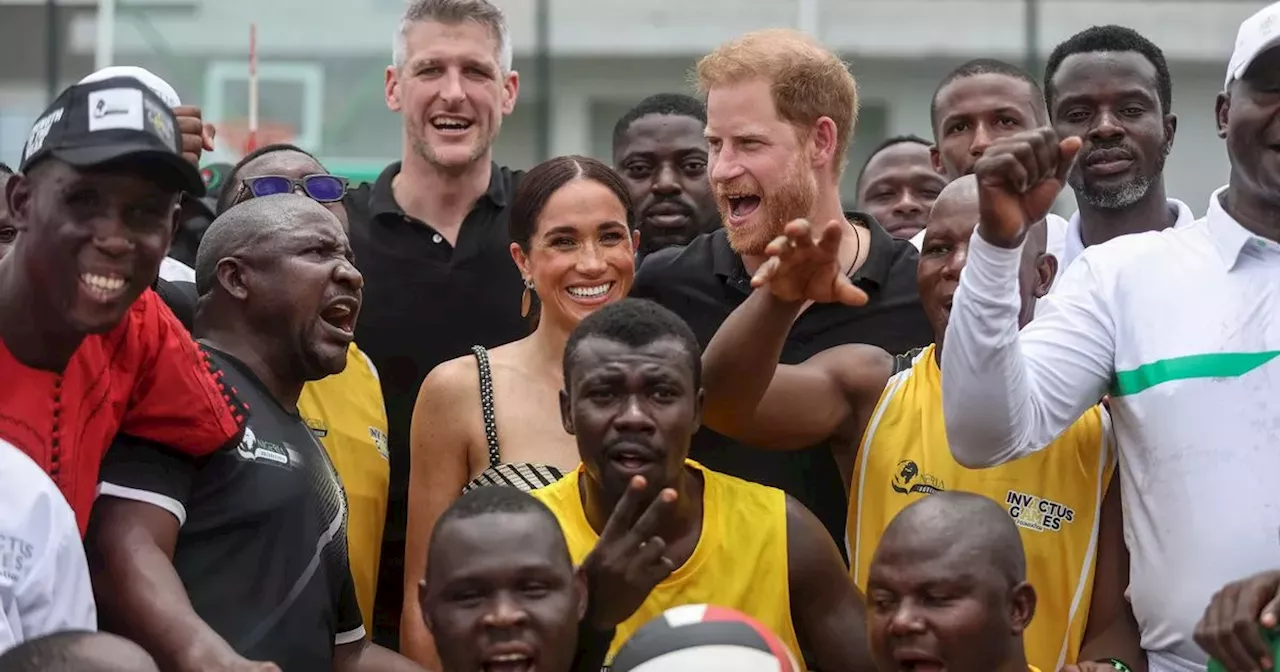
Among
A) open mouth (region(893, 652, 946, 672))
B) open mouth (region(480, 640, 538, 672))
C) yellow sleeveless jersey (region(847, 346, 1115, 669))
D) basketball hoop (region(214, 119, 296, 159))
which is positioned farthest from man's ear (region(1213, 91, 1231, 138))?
basketball hoop (region(214, 119, 296, 159))

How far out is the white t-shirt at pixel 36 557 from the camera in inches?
172

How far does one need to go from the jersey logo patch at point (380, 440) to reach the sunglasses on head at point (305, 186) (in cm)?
105

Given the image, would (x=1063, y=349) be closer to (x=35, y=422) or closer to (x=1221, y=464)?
(x=1221, y=464)

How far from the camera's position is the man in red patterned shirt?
15.5 ft

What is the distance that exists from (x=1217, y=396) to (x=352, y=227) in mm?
3406

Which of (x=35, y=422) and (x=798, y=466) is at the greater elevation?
(x=35, y=422)

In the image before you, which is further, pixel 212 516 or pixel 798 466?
pixel 798 466

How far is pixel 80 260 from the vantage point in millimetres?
4746

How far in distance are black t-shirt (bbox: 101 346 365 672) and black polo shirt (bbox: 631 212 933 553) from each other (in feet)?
4.80

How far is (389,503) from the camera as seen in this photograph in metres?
6.85

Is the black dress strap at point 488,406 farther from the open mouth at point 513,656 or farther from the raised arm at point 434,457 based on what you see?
the open mouth at point 513,656

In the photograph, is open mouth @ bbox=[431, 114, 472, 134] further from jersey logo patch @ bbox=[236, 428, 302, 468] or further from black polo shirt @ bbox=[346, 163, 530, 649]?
jersey logo patch @ bbox=[236, 428, 302, 468]

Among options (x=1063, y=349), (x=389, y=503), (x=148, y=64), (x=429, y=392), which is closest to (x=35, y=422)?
(x=429, y=392)

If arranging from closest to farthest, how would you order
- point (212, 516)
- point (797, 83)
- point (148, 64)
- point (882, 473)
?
1. point (212, 516)
2. point (882, 473)
3. point (797, 83)
4. point (148, 64)
